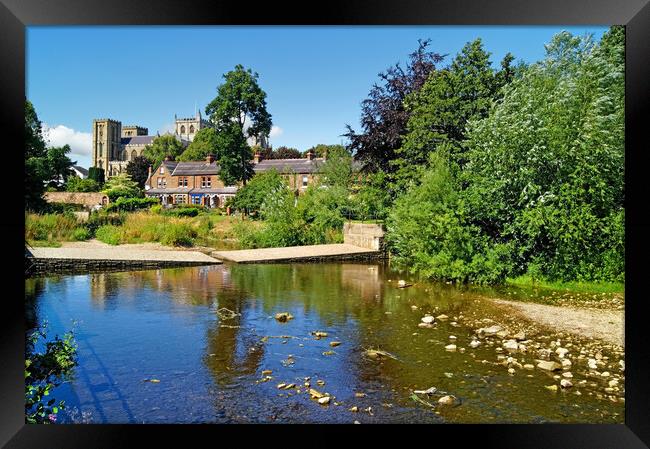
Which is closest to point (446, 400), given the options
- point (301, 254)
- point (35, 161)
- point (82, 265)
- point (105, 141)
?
point (35, 161)

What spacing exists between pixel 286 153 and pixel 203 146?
5.50m

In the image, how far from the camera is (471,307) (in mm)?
7367

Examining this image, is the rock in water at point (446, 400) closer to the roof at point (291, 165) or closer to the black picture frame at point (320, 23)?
the black picture frame at point (320, 23)

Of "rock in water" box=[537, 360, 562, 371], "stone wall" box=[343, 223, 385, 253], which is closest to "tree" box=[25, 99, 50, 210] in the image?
"rock in water" box=[537, 360, 562, 371]

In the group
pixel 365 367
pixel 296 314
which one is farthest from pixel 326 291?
pixel 365 367

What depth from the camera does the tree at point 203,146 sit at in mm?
16078

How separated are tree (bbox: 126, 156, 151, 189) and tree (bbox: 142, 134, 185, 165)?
118 centimetres

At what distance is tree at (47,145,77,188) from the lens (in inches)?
294

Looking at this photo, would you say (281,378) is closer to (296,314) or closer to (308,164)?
(296,314)

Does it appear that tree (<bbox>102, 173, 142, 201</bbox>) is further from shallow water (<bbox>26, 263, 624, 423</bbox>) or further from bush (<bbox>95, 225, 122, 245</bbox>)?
shallow water (<bbox>26, 263, 624, 423</bbox>)

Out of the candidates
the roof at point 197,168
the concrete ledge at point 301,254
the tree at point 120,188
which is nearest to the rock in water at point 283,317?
the concrete ledge at point 301,254

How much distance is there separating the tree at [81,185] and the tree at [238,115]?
4.51 metres

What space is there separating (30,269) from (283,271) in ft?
14.9

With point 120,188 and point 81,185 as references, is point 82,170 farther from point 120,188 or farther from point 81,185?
point 120,188
